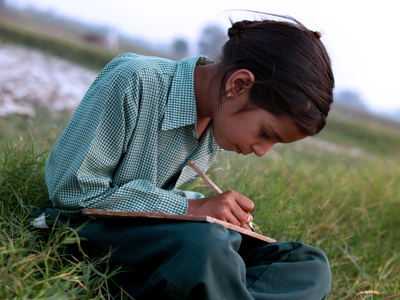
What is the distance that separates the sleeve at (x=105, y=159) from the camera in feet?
4.26

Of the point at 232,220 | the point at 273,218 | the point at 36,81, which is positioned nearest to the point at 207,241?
the point at 232,220

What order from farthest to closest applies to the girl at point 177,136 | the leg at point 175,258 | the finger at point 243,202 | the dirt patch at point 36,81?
1. the dirt patch at point 36,81
2. the finger at point 243,202
3. the girl at point 177,136
4. the leg at point 175,258

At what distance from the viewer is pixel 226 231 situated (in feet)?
3.98

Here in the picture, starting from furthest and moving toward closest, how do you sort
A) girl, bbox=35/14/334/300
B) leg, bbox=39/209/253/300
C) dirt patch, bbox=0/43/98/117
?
1. dirt patch, bbox=0/43/98/117
2. girl, bbox=35/14/334/300
3. leg, bbox=39/209/253/300

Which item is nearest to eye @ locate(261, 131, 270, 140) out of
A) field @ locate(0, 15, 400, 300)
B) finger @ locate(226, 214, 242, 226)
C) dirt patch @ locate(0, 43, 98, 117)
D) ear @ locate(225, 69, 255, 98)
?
ear @ locate(225, 69, 255, 98)

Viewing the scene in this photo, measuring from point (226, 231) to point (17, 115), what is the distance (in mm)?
3154

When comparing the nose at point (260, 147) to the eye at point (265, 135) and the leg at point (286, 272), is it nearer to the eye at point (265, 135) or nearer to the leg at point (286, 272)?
the eye at point (265, 135)

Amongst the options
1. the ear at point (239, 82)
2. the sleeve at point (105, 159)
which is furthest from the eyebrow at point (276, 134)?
the sleeve at point (105, 159)

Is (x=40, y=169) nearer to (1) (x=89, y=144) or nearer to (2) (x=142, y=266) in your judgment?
(1) (x=89, y=144)

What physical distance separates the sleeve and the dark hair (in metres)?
0.33

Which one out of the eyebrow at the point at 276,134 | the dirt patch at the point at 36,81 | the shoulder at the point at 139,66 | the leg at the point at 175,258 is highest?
the shoulder at the point at 139,66

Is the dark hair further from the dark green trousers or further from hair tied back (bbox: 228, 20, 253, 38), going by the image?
the dark green trousers

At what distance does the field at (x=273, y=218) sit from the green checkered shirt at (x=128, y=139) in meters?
0.16

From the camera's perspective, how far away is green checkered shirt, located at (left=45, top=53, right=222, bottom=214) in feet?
4.30
